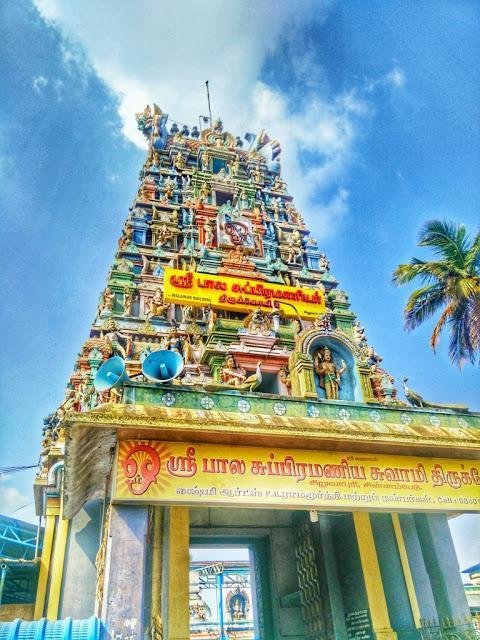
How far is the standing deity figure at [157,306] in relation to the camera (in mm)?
17359

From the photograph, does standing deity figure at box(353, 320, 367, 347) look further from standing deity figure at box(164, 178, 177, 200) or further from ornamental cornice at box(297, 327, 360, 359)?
standing deity figure at box(164, 178, 177, 200)

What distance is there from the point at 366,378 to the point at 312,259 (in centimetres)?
801

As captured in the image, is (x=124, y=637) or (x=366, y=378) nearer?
(x=124, y=637)

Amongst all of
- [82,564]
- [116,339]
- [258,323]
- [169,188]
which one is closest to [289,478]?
[82,564]

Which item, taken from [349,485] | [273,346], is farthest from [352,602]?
[273,346]

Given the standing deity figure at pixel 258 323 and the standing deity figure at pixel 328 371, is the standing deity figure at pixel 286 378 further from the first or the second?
the standing deity figure at pixel 258 323

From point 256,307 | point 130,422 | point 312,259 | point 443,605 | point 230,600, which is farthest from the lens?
point 230,600

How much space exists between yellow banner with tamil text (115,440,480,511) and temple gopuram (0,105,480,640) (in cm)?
4

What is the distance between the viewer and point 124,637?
26.8 feet

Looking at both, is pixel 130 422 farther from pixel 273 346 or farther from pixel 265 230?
pixel 265 230

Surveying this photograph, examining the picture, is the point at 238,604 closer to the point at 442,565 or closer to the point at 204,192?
the point at 442,565

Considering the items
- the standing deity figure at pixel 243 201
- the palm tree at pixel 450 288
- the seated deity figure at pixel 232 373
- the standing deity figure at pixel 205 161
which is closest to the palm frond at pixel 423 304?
the palm tree at pixel 450 288

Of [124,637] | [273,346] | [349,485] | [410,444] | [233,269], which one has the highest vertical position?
[233,269]

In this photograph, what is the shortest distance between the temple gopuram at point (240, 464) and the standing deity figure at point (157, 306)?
0.24 feet
